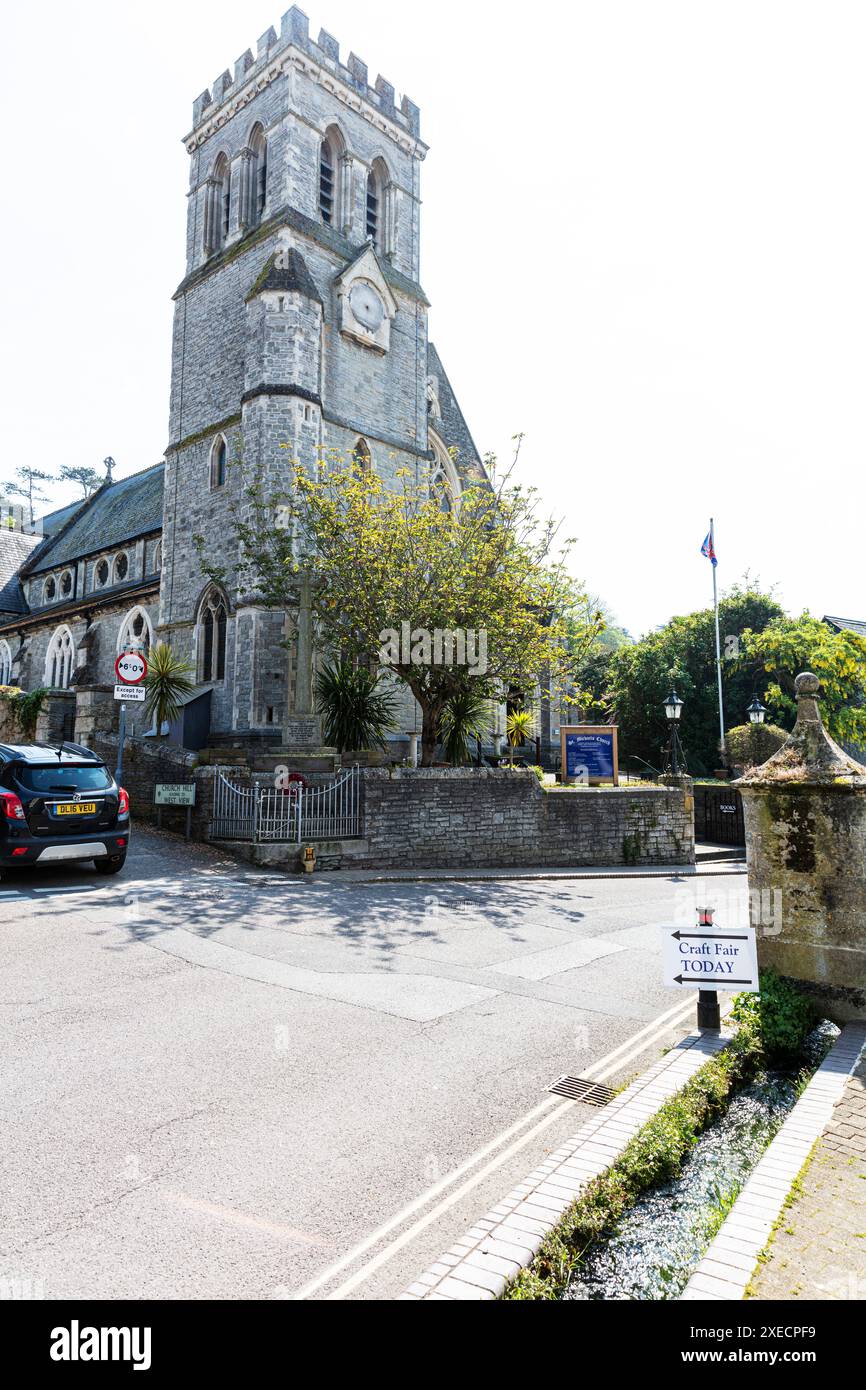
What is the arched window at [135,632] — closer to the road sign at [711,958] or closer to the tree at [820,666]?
the tree at [820,666]

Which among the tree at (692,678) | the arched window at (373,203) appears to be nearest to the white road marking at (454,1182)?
the tree at (692,678)

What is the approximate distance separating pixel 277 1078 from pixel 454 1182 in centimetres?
143

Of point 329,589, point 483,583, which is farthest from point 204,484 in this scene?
point 483,583

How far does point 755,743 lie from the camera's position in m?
21.9

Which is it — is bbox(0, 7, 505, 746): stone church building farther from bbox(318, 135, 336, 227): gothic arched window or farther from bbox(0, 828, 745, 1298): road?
bbox(0, 828, 745, 1298): road

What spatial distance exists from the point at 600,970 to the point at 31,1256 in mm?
5460

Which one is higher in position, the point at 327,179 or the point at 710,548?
the point at 327,179

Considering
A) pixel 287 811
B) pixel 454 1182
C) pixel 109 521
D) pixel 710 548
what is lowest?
pixel 454 1182

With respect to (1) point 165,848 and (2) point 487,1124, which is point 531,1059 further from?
(1) point 165,848

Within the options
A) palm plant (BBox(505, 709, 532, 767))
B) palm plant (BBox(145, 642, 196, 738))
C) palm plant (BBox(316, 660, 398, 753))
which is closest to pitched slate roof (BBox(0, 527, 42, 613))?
palm plant (BBox(145, 642, 196, 738))

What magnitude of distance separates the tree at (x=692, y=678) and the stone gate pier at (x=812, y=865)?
25.5m

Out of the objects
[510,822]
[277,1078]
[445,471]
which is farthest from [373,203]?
[277,1078]

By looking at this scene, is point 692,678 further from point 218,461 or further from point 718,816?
point 218,461

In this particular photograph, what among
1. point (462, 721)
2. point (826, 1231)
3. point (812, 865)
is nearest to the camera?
point (826, 1231)
